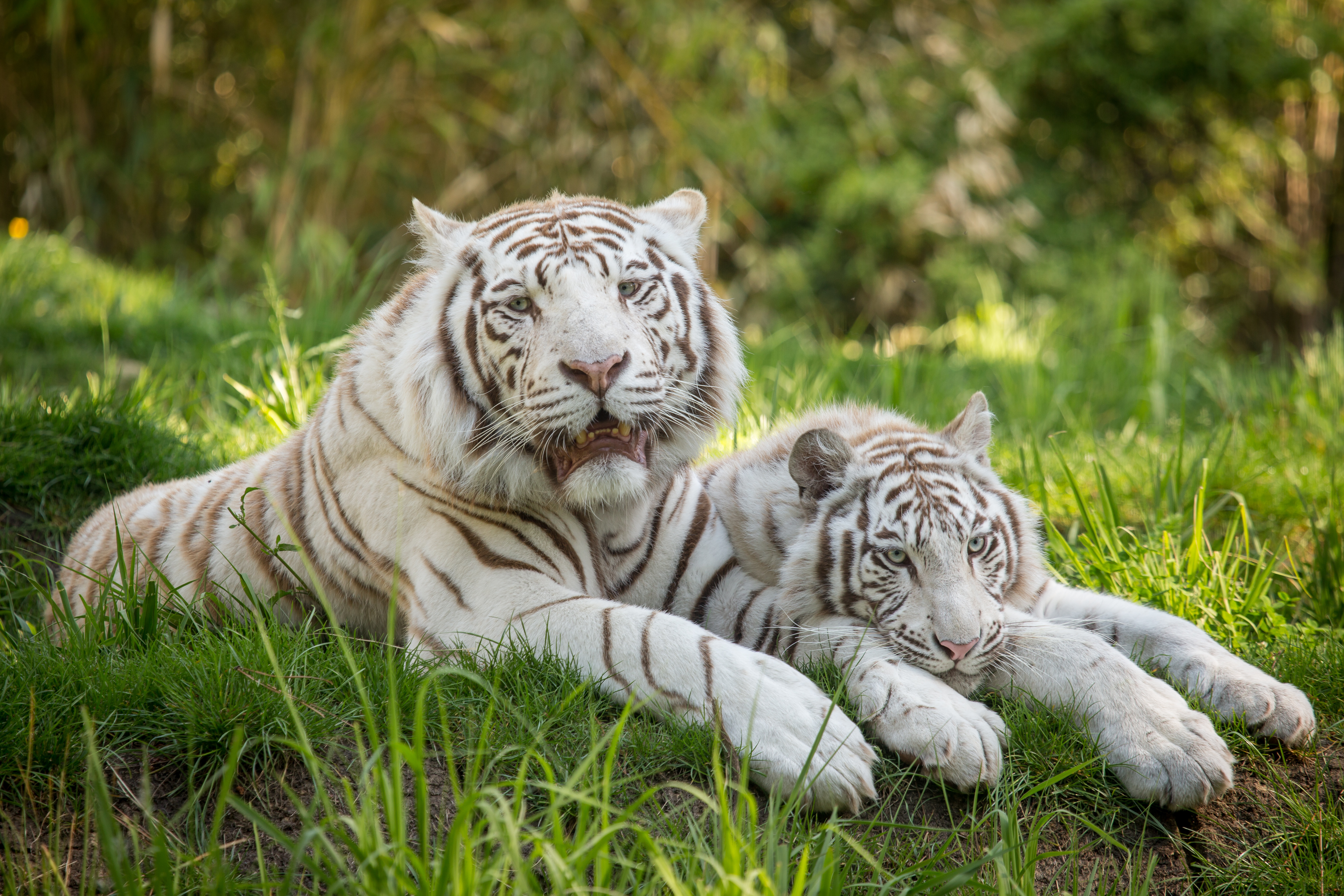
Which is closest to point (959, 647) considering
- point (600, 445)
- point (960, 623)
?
point (960, 623)

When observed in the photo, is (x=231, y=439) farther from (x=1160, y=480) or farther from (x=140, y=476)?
(x=1160, y=480)

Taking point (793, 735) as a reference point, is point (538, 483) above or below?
above

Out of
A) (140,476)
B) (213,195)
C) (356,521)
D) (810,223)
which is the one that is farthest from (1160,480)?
(213,195)

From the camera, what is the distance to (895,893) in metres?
1.77

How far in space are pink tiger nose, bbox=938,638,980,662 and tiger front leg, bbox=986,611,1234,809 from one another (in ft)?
0.42

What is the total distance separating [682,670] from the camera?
2.06 metres

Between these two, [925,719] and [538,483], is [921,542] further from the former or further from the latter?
[538,483]

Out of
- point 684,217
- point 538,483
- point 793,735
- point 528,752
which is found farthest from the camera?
point 684,217

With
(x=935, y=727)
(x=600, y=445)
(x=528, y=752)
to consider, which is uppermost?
(x=600, y=445)

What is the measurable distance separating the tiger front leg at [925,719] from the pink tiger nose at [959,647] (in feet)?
0.22

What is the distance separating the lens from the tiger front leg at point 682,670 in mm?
1888

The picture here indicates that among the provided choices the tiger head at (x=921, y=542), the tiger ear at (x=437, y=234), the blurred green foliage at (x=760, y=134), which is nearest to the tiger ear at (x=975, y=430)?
the tiger head at (x=921, y=542)

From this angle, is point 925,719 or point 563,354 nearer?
point 925,719

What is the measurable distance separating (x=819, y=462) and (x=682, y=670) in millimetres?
736
